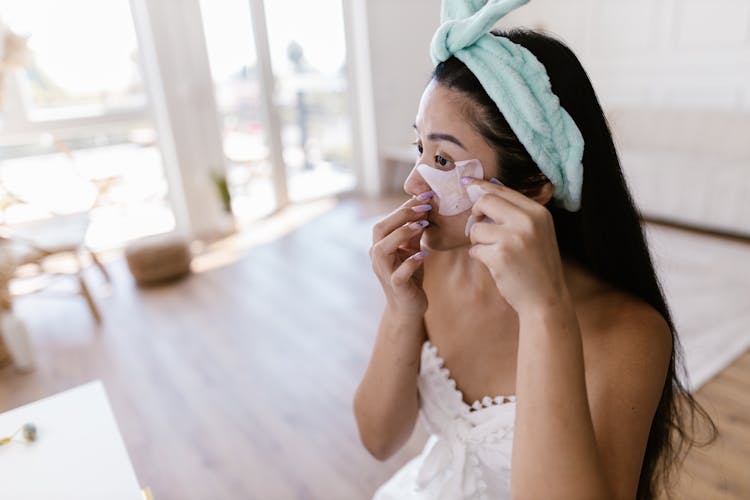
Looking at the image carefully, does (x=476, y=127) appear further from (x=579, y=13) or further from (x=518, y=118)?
(x=579, y=13)

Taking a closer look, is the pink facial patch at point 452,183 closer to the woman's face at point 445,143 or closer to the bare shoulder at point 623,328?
the woman's face at point 445,143

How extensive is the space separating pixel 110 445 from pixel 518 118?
30.7 inches

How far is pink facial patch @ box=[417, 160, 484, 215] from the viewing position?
812 mm

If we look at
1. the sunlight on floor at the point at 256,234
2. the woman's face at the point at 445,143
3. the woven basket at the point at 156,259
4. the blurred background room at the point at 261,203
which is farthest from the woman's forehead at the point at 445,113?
the sunlight on floor at the point at 256,234

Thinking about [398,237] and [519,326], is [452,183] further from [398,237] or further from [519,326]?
[519,326]

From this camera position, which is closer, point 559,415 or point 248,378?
point 559,415

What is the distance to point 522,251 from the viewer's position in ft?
2.12

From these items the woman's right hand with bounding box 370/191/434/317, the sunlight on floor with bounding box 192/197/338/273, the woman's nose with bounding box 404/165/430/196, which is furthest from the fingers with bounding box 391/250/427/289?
the sunlight on floor with bounding box 192/197/338/273

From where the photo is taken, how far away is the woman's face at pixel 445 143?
80cm

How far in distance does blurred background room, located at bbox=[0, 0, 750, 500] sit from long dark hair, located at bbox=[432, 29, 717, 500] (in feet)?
2.50

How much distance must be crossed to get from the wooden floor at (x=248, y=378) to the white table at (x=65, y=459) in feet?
0.21

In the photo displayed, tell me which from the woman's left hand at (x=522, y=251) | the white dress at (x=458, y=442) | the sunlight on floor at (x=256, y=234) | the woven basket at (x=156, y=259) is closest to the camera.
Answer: the woman's left hand at (x=522, y=251)

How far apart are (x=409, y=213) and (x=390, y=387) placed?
1.18 ft

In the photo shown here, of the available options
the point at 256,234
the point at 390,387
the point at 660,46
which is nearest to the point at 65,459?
the point at 390,387
